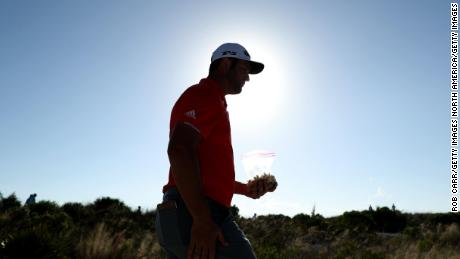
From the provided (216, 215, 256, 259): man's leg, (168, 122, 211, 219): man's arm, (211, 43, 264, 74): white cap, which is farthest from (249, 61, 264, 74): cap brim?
(216, 215, 256, 259): man's leg

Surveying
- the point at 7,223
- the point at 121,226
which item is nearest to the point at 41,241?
the point at 7,223

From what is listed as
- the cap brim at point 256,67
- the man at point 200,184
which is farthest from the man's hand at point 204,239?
the cap brim at point 256,67

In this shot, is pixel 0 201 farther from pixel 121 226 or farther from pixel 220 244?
pixel 220 244

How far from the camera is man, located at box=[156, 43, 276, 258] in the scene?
243cm

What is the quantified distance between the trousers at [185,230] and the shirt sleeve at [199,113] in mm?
427

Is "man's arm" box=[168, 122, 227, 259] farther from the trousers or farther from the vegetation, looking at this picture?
the vegetation

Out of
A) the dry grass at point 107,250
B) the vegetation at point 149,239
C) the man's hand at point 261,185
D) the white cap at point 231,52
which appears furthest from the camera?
the dry grass at point 107,250

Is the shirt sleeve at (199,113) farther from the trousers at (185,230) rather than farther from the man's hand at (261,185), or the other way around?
the man's hand at (261,185)

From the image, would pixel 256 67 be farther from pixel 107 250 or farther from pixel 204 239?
pixel 107 250

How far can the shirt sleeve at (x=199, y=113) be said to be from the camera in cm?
257

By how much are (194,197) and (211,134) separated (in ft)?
1.47

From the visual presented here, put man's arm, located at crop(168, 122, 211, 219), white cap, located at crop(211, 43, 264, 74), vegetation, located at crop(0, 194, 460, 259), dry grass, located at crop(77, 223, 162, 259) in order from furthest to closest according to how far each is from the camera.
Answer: dry grass, located at crop(77, 223, 162, 259)
vegetation, located at crop(0, 194, 460, 259)
white cap, located at crop(211, 43, 264, 74)
man's arm, located at crop(168, 122, 211, 219)

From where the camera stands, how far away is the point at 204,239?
7.97ft

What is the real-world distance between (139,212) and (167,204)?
2151 cm
